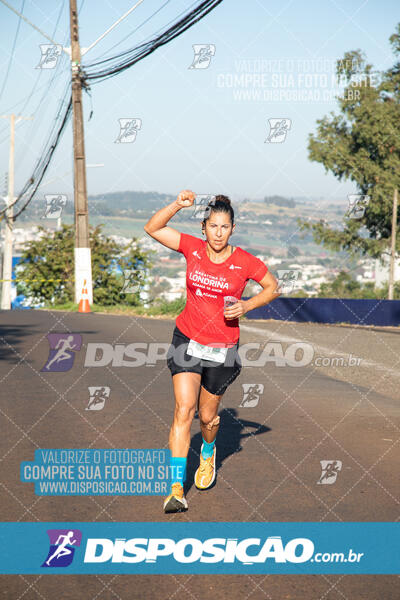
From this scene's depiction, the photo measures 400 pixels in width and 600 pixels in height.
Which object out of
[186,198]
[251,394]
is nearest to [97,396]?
[251,394]

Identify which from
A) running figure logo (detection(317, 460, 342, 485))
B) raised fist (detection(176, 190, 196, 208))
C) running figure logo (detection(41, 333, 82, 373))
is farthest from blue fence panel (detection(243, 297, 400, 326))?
raised fist (detection(176, 190, 196, 208))

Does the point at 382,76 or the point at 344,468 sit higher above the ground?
the point at 382,76

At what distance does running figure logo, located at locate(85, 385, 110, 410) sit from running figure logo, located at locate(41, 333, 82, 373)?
1838 mm

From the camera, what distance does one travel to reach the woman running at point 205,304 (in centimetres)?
548

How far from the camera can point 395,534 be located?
4.86m

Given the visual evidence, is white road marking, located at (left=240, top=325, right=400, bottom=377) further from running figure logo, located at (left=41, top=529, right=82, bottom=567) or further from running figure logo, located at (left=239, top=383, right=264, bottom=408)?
running figure logo, located at (left=41, top=529, right=82, bottom=567)

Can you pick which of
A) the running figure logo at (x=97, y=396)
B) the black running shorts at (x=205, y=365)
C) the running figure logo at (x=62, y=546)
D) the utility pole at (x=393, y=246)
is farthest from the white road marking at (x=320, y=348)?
the utility pole at (x=393, y=246)

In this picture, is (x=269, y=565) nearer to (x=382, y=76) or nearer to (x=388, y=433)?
(x=388, y=433)

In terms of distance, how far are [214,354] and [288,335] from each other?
636 inches

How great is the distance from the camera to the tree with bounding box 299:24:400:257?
47656 mm

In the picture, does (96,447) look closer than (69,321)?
Yes

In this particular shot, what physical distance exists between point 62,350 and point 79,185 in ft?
54.2

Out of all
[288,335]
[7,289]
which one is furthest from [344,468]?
[7,289]

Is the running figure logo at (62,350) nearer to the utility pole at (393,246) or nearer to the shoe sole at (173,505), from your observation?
the shoe sole at (173,505)
